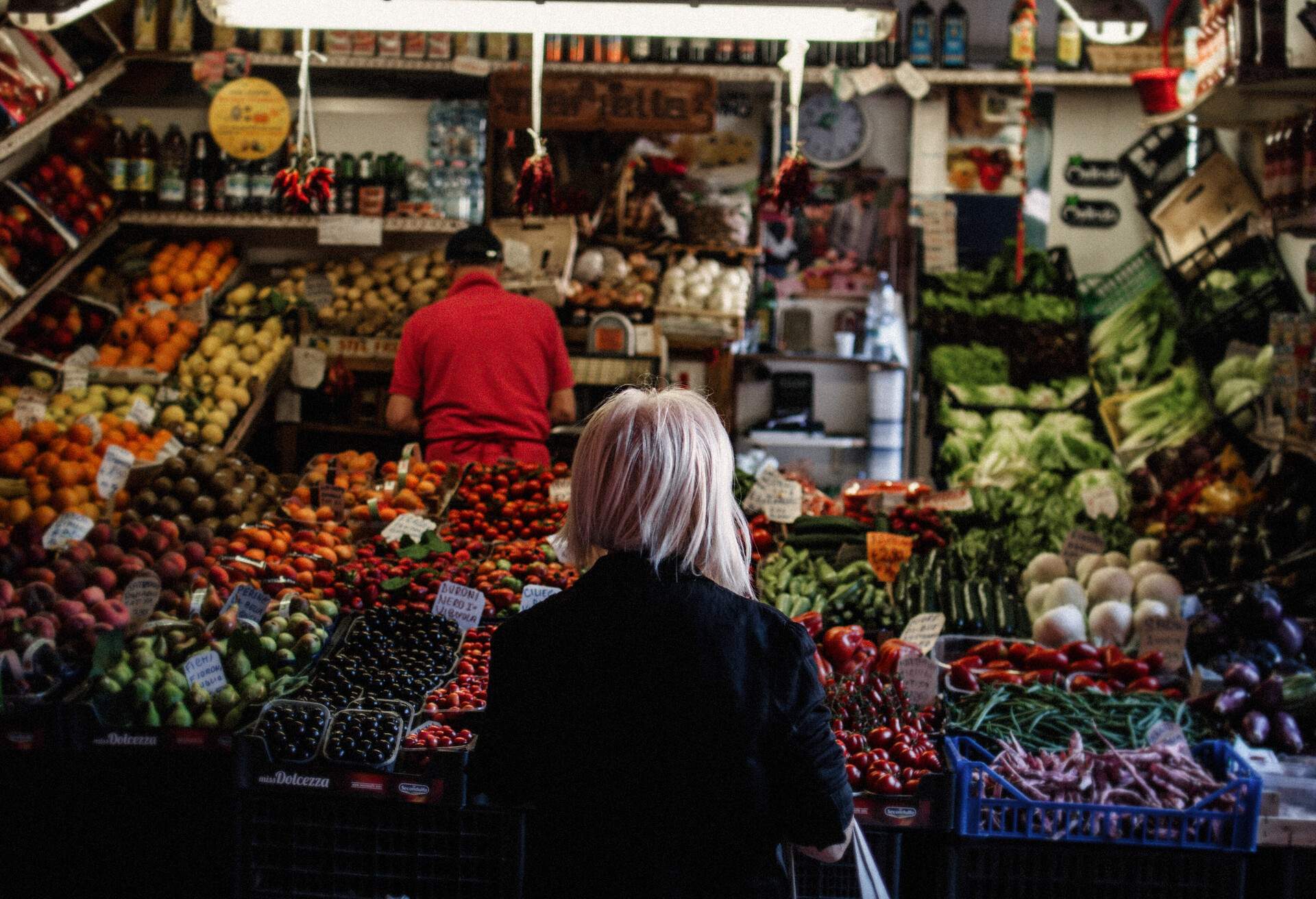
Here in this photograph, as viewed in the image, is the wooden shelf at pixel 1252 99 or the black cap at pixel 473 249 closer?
the wooden shelf at pixel 1252 99

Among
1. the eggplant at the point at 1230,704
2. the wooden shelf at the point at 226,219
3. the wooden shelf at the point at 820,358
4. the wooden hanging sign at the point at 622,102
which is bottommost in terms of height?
the eggplant at the point at 1230,704

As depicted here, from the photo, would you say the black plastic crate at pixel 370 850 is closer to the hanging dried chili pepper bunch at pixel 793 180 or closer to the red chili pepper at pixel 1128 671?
the red chili pepper at pixel 1128 671

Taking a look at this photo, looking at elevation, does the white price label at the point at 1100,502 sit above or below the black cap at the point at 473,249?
below

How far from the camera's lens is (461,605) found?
3.49 meters

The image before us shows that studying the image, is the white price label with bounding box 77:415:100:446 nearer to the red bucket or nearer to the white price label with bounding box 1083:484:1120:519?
the white price label with bounding box 1083:484:1120:519

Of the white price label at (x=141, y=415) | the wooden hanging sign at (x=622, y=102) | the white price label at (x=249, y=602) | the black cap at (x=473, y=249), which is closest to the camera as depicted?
the white price label at (x=249, y=602)

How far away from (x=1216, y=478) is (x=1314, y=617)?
1840 mm

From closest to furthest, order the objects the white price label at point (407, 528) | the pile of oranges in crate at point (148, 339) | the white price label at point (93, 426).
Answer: the white price label at point (407, 528)
the white price label at point (93, 426)
the pile of oranges in crate at point (148, 339)

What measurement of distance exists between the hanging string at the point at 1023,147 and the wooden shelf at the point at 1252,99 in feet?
4.03

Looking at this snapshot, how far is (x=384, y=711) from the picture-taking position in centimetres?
293

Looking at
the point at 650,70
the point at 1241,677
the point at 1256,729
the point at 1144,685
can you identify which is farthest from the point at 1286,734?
the point at 650,70

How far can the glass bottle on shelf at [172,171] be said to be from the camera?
7.01 meters

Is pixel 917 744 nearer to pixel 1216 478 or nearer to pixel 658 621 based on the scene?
pixel 658 621

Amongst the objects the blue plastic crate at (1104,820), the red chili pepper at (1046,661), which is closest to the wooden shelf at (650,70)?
the red chili pepper at (1046,661)
